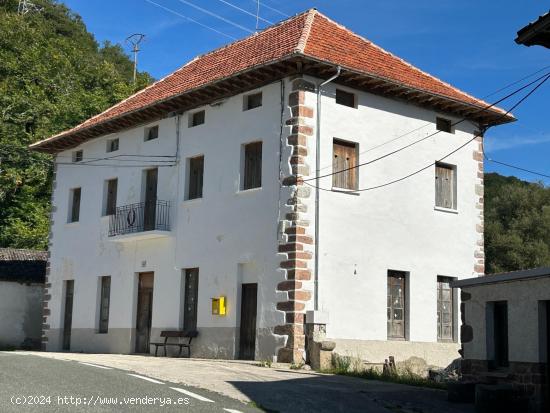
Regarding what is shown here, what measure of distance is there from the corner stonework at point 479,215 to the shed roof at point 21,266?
16639 millimetres

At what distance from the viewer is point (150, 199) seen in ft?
75.2

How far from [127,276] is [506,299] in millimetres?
13543

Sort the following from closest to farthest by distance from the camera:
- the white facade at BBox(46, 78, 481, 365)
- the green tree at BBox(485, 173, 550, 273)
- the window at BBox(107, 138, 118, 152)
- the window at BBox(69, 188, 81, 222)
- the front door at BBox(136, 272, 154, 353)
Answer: the white facade at BBox(46, 78, 481, 365) < the front door at BBox(136, 272, 154, 353) < the window at BBox(107, 138, 118, 152) < the window at BBox(69, 188, 81, 222) < the green tree at BBox(485, 173, 550, 273)

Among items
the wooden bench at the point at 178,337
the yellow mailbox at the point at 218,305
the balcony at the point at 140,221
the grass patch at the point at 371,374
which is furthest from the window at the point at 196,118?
the grass patch at the point at 371,374

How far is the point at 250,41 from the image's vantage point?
2269 cm

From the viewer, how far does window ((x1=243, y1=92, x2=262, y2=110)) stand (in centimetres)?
1959

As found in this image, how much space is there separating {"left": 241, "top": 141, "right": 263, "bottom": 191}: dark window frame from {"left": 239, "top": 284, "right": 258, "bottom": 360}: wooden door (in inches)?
99.9

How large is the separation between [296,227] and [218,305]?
3.21 metres

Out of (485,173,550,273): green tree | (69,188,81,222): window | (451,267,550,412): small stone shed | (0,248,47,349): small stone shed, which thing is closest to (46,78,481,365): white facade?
(69,188,81,222): window

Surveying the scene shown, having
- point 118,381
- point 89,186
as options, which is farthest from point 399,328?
point 89,186

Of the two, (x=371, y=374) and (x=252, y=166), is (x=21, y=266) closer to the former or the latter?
(x=252, y=166)

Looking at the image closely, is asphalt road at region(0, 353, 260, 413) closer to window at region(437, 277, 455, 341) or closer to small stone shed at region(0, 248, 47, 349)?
window at region(437, 277, 455, 341)

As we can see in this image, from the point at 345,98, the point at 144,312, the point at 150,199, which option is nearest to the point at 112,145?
the point at 150,199

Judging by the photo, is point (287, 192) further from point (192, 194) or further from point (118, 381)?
point (118, 381)
